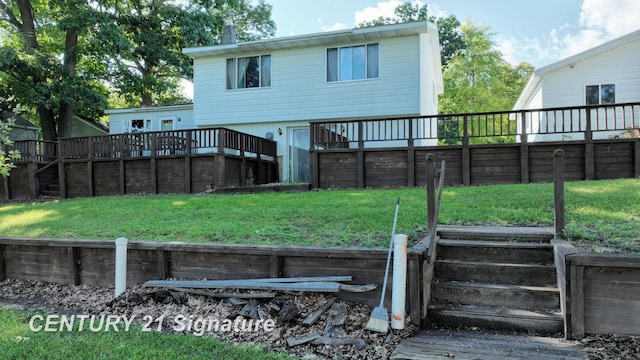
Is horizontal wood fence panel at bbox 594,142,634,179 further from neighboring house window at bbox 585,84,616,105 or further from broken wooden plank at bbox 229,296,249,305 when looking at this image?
broken wooden plank at bbox 229,296,249,305

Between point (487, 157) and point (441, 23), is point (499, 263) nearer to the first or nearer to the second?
point (487, 157)

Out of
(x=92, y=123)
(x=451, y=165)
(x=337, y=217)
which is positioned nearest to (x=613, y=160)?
(x=451, y=165)

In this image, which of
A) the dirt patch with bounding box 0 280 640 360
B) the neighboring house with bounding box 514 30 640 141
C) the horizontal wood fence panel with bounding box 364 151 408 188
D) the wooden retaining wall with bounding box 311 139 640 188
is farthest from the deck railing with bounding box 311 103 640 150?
the dirt patch with bounding box 0 280 640 360

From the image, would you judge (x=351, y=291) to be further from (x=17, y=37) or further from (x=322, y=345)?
(x=17, y=37)

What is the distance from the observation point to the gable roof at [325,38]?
12992 millimetres

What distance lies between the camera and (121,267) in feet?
15.7

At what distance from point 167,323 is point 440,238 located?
3.16 metres

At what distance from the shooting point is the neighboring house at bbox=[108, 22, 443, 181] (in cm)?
1338

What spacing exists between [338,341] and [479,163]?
771 cm

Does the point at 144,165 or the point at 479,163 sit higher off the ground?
the point at 144,165

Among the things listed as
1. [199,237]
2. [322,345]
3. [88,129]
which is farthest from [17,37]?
[322,345]

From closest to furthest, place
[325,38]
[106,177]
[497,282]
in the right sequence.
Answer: [497,282] < [106,177] < [325,38]

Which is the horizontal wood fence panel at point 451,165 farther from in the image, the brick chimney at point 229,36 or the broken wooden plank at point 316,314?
the brick chimney at point 229,36

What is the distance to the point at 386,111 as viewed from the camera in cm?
1359
